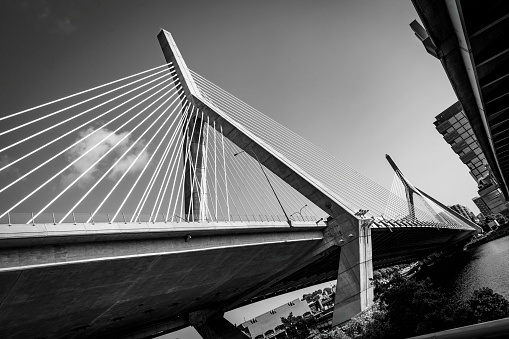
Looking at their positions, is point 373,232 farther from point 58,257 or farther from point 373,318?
point 58,257

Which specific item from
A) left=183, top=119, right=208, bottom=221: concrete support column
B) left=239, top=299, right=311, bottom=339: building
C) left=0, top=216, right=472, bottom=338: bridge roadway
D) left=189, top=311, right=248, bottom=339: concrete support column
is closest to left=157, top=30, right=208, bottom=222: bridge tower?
left=183, top=119, right=208, bottom=221: concrete support column

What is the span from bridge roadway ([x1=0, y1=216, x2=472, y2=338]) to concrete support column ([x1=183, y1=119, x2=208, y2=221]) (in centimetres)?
666

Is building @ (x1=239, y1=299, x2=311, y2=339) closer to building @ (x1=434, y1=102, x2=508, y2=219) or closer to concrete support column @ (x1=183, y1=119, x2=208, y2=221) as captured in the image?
building @ (x1=434, y1=102, x2=508, y2=219)

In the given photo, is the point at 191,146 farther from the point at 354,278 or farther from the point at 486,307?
the point at 486,307

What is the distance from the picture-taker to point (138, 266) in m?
18.4

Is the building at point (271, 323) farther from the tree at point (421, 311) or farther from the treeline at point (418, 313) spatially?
the tree at point (421, 311)

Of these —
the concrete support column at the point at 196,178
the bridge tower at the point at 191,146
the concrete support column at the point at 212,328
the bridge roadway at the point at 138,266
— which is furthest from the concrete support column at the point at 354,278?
the concrete support column at the point at 212,328

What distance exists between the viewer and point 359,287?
82.6 ft

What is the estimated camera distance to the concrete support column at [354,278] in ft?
82.2

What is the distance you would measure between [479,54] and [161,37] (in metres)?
35.4

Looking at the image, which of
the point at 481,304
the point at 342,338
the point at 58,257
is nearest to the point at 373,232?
the point at 342,338

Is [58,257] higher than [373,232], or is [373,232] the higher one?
[58,257]

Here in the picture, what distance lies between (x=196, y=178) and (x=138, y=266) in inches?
518

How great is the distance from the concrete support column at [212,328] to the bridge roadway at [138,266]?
137 inches
